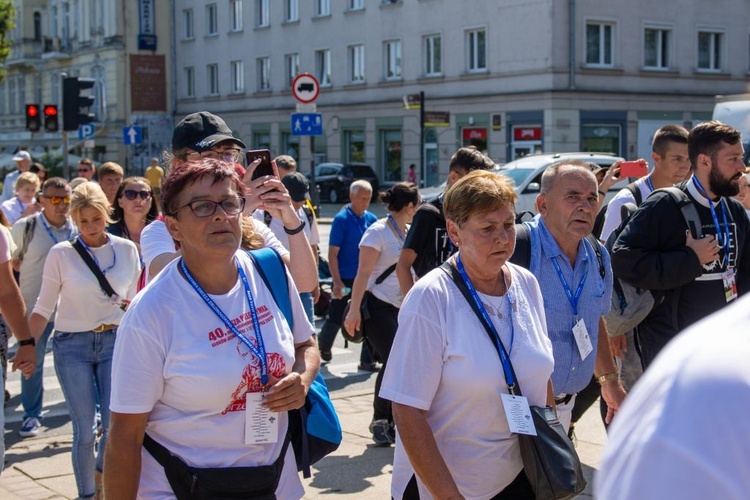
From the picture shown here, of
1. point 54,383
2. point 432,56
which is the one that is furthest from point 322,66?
point 54,383

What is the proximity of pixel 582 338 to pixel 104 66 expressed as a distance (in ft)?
197

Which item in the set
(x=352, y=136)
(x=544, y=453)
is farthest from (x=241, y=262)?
(x=352, y=136)

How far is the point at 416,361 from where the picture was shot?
135 inches

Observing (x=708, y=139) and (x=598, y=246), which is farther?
(x=708, y=139)

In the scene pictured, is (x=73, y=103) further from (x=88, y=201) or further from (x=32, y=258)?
(x=88, y=201)

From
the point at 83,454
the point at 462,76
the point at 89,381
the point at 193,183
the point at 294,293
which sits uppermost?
the point at 462,76

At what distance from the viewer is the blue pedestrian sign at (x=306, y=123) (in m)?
20.5

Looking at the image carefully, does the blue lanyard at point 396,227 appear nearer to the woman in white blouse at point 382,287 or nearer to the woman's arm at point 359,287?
the woman in white blouse at point 382,287

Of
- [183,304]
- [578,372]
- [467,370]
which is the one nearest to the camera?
[183,304]

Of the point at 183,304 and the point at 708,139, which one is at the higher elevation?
the point at 708,139

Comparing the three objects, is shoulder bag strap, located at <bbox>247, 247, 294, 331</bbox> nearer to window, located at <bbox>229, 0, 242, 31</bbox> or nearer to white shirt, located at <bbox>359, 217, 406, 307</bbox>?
white shirt, located at <bbox>359, 217, 406, 307</bbox>

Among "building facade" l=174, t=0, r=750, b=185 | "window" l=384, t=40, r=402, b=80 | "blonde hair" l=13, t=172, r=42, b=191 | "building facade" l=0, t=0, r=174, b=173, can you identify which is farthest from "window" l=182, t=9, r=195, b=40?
"blonde hair" l=13, t=172, r=42, b=191

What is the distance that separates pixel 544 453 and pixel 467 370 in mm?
366

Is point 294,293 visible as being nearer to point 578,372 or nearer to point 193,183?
point 193,183
